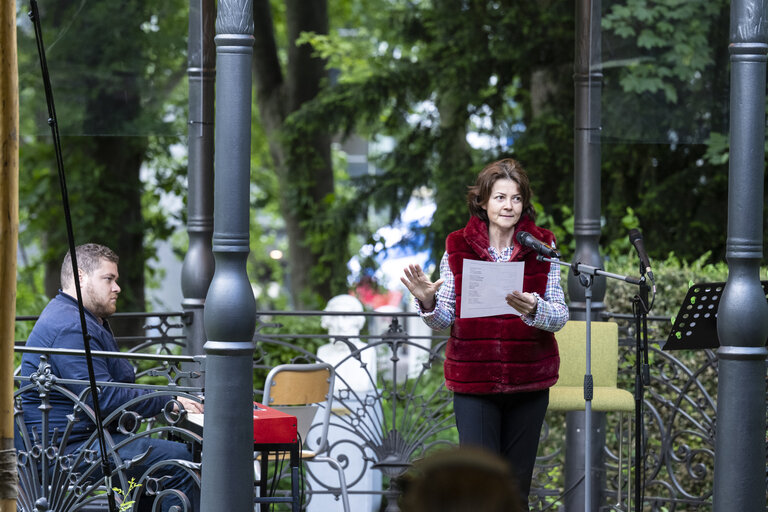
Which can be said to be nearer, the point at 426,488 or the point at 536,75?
the point at 426,488

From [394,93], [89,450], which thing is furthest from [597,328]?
[394,93]

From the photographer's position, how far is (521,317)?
4625mm

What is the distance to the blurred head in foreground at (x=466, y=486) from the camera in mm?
1653

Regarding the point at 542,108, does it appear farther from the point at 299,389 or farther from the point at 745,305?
the point at 745,305

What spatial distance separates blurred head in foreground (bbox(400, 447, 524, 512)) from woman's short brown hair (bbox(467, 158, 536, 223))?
10.3ft

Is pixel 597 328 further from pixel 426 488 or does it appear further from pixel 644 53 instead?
pixel 426 488

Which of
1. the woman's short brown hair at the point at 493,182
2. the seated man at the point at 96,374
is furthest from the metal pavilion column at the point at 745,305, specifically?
the seated man at the point at 96,374

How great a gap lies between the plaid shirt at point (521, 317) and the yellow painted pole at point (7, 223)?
2.22 metres

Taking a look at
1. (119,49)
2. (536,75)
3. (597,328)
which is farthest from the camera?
(536,75)

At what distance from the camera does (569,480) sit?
655 cm

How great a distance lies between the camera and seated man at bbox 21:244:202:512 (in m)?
4.84

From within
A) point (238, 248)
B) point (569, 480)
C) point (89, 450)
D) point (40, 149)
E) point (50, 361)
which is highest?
point (40, 149)

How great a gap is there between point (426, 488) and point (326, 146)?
13.7 m

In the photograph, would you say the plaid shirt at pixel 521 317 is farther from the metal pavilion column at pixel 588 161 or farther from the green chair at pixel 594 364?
the metal pavilion column at pixel 588 161
